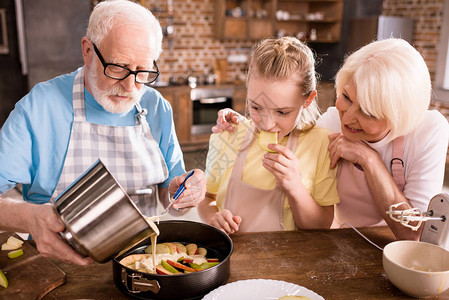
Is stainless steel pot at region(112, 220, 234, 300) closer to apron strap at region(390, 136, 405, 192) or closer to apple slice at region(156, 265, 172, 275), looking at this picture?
apple slice at region(156, 265, 172, 275)

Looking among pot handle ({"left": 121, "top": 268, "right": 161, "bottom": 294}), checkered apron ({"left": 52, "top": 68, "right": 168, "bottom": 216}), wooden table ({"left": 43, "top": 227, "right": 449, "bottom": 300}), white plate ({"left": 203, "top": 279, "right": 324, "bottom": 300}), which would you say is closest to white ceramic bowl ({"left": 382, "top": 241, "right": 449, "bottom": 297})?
wooden table ({"left": 43, "top": 227, "right": 449, "bottom": 300})

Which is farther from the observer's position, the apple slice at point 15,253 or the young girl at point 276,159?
the young girl at point 276,159

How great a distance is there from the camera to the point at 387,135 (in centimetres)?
177

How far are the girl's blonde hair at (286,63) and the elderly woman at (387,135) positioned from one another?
0.14 metres

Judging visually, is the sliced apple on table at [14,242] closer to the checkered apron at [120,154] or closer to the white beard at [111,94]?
the checkered apron at [120,154]

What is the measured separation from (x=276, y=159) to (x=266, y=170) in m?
0.31

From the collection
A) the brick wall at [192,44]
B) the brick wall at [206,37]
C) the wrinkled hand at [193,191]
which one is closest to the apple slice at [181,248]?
the wrinkled hand at [193,191]

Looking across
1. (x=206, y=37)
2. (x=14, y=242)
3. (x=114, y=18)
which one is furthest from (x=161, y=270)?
(x=206, y=37)

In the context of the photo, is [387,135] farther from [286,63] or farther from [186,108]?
[186,108]

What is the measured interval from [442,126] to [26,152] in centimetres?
173

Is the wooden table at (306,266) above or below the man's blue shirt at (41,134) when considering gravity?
below

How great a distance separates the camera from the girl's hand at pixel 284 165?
63.5 inches

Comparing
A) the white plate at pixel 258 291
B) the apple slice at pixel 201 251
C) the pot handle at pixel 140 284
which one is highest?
the pot handle at pixel 140 284

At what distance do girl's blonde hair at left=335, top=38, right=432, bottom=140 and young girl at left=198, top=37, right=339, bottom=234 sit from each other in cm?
24
